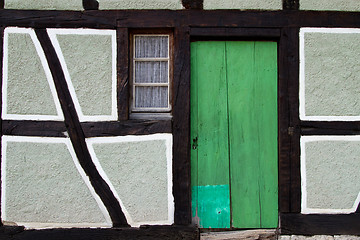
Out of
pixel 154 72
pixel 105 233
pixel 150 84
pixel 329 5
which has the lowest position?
pixel 105 233

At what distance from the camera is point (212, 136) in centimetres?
321

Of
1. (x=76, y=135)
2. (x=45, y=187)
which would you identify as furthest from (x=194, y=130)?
(x=45, y=187)

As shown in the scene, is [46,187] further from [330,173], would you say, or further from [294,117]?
[330,173]

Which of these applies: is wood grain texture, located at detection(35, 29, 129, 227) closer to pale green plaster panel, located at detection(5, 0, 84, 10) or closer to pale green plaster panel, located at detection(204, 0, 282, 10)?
pale green plaster panel, located at detection(5, 0, 84, 10)

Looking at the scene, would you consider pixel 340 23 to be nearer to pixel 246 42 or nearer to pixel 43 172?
pixel 246 42

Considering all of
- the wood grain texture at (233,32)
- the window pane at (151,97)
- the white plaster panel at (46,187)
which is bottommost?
the white plaster panel at (46,187)

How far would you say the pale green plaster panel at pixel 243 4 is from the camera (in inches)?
124

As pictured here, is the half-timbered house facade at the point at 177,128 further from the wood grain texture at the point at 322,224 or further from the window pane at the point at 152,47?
the window pane at the point at 152,47

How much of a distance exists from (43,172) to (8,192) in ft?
1.26

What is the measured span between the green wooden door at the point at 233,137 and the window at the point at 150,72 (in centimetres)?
27

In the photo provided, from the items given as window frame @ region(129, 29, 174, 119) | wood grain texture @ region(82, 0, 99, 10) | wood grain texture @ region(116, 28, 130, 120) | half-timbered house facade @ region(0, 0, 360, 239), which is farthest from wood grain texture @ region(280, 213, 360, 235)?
wood grain texture @ region(82, 0, 99, 10)

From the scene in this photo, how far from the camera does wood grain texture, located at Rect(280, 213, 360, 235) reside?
310cm

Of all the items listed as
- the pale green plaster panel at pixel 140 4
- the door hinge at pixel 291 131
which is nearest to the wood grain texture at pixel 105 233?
the door hinge at pixel 291 131

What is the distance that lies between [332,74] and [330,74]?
19 mm
